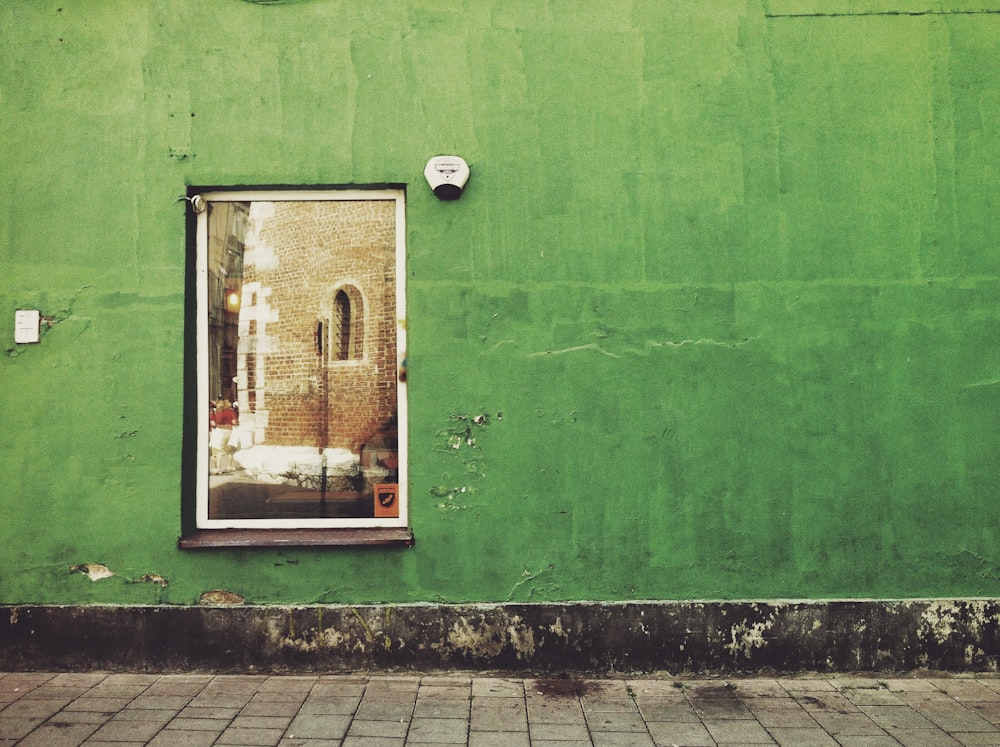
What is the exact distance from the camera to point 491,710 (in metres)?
3.94

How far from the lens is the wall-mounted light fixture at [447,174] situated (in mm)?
4461

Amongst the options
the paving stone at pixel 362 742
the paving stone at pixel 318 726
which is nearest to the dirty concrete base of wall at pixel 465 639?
the paving stone at pixel 318 726

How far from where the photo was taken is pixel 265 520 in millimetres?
4676

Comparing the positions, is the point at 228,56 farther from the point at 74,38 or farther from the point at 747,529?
the point at 747,529

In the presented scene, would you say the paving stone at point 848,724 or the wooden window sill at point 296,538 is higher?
the wooden window sill at point 296,538

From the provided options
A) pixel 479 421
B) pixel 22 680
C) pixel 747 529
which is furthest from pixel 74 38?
pixel 747 529

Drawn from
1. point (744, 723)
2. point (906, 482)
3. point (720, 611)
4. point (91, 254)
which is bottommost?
point (744, 723)

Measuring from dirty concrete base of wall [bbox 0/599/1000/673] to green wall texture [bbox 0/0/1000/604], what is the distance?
130 mm

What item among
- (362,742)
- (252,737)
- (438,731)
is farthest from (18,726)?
(438,731)

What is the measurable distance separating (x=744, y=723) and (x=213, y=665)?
3269 mm

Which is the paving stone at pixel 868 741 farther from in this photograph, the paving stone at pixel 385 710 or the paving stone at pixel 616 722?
the paving stone at pixel 385 710

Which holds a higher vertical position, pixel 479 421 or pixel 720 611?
pixel 479 421

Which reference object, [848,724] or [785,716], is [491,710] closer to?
[785,716]

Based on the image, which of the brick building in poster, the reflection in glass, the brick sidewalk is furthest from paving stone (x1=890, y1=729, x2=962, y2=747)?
the brick building in poster
